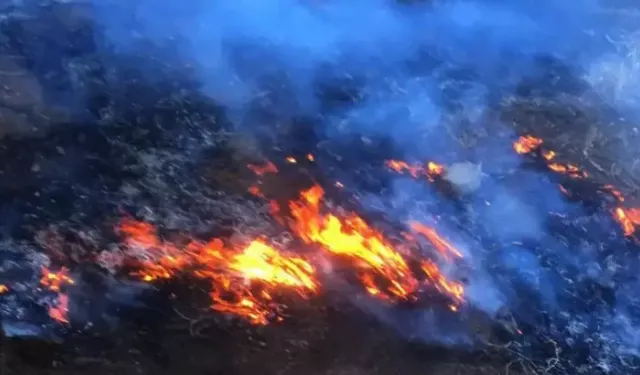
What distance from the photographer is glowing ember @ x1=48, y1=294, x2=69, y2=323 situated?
49.3 inches

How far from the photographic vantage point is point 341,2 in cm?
175

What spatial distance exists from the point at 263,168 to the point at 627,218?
2.32 ft

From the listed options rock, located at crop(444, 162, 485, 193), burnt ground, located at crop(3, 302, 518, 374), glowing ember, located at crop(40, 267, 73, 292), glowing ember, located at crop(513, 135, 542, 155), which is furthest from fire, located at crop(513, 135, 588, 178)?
glowing ember, located at crop(40, 267, 73, 292)

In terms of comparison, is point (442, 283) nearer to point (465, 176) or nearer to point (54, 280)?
point (465, 176)

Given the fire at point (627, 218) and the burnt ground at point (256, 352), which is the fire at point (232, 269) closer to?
the burnt ground at point (256, 352)

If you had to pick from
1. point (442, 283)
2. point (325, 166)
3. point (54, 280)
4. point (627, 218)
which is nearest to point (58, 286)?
point (54, 280)

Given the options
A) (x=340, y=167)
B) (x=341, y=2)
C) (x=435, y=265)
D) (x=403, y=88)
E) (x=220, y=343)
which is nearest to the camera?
(x=220, y=343)

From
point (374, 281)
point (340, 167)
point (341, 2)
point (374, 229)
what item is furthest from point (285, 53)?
point (374, 281)

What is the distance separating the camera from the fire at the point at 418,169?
1487mm

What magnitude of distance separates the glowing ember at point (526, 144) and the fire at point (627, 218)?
0.67ft

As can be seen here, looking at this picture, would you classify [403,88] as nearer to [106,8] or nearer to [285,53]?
[285,53]

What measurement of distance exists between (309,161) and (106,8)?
58 cm

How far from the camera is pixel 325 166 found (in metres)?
1.48

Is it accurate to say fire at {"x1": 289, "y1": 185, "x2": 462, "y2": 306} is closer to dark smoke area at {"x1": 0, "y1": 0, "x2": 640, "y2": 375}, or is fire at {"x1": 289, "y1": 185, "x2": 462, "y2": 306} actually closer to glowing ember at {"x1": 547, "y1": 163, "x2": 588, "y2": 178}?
dark smoke area at {"x1": 0, "y1": 0, "x2": 640, "y2": 375}
